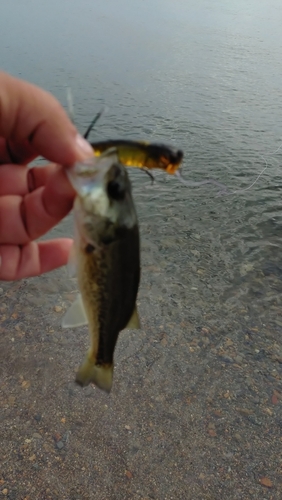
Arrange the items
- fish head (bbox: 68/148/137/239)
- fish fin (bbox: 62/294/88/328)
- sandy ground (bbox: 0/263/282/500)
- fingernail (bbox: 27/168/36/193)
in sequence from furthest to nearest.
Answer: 1. sandy ground (bbox: 0/263/282/500)
2. fingernail (bbox: 27/168/36/193)
3. fish fin (bbox: 62/294/88/328)
4. fish head (bbox: 68/148/137/239)

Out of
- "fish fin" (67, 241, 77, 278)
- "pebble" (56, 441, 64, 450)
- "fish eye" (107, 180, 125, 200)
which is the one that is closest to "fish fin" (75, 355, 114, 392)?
"fish fin" (67, 241, 77, 278)

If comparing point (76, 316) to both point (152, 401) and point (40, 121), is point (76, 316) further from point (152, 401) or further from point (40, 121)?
point (152, 401)

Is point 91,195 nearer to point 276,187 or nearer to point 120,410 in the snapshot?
point 120,410

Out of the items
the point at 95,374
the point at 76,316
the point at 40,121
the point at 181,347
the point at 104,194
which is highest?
the point at 40,121

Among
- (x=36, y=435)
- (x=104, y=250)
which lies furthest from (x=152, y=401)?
(x=104, y=250)

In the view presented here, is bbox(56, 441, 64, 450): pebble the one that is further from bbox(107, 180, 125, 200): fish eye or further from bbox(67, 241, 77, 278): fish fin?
bbox(107, 180, 125, 200): fish eye

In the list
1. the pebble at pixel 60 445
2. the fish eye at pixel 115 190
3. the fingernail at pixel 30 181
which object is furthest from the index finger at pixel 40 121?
the pebble at pixel 60 445

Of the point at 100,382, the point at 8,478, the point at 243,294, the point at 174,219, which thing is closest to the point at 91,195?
the point at 100,382

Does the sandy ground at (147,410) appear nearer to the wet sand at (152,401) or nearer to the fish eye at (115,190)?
the wet sand at (152,401)
